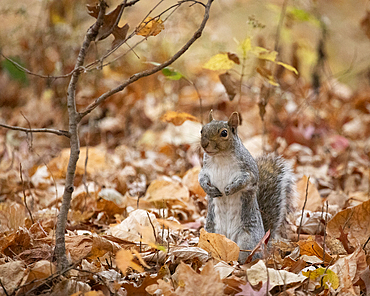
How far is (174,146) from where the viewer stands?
4.00 metres

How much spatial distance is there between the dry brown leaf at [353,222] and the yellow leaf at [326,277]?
1.64 ft

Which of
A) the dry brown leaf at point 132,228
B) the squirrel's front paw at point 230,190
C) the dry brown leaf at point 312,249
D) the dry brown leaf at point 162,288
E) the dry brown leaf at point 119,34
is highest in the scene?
the dry brown leaf at point 119,34

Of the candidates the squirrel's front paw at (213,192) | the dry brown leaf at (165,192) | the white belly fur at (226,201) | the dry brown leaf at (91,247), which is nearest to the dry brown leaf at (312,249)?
the white belly fur at (226,201)

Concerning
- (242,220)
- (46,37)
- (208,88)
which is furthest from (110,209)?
(208,88)

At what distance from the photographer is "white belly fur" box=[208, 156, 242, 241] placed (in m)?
1.90

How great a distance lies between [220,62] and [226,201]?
0.90 m

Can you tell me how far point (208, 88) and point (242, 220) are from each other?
13.8 ft

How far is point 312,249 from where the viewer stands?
6.01ft

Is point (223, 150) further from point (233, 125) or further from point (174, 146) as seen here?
point (174, 146)

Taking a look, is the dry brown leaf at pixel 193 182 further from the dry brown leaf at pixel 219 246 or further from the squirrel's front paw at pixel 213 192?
the dry brown leaf at pixel 219 246

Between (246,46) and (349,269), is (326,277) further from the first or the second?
(246,46)

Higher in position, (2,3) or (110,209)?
(2,3)

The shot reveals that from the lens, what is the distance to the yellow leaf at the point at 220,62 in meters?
2.45

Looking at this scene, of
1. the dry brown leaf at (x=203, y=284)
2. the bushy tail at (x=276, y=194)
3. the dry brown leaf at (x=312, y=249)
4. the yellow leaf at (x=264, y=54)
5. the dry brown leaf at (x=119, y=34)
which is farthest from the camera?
the yellow leaf at (x=264, y=54)
